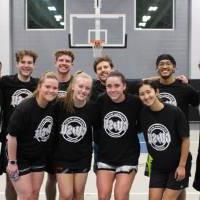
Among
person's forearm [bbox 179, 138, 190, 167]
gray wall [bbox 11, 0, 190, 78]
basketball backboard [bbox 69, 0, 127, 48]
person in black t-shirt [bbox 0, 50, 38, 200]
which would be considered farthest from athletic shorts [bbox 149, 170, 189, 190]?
gray wall [bbox 11, 0, 190, 78]

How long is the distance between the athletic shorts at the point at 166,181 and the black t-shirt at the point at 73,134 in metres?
0.70

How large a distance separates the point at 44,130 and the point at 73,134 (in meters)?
0.29

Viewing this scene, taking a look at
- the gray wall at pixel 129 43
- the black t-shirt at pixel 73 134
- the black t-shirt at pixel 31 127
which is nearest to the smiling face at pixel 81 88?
the black t-shirt at pixel 73 134

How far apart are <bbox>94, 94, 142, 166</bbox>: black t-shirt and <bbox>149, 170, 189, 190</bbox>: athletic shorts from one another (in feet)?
0.83

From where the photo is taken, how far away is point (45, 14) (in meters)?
15.1

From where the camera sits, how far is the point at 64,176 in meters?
4.31

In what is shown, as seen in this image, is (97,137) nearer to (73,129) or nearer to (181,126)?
(73,129)

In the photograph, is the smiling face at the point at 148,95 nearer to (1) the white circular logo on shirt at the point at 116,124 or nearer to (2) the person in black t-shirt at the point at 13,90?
(1) the white circular logo on shirt at the point at 116,124

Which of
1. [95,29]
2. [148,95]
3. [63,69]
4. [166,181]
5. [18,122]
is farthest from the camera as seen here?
[95,29]

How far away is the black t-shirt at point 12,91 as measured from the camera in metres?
4.73

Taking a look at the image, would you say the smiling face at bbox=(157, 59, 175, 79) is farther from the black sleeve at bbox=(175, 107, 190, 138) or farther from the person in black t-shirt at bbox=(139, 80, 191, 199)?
the black sleeve at bbox=(175, 107, 190, 138)

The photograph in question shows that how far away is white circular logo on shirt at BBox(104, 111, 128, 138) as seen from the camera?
4309 millimetres

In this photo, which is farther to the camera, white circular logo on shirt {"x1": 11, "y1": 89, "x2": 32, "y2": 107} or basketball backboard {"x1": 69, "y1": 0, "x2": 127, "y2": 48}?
basketball backboard {"x1": 69, "y1": 0, "x2": 127, "y2": 48}

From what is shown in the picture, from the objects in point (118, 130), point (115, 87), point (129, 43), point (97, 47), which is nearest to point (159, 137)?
point (118, 130)
